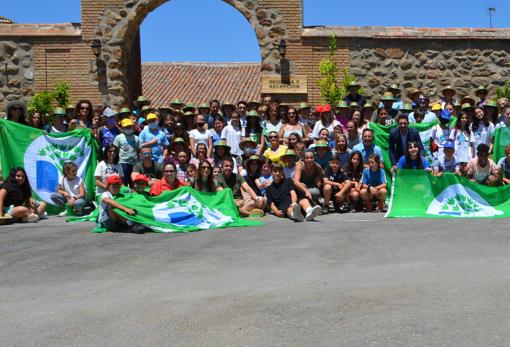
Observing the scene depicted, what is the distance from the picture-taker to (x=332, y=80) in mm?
19125

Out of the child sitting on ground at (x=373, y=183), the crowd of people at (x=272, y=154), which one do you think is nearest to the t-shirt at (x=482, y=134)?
the crowd of people at (x=272, y=154)

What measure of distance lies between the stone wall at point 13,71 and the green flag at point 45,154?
6.14 meters

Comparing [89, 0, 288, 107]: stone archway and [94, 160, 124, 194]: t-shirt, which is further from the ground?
[89, 0, 288, 107]: stone archway

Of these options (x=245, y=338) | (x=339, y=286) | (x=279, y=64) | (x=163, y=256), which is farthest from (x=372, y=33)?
(x=245, y=338)

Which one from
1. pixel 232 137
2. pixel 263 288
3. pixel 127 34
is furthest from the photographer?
pixel 127 34

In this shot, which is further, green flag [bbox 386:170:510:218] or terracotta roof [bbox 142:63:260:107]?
terracotta roof [bbox 142:63:260:107]

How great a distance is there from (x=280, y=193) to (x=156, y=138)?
2.97 meters

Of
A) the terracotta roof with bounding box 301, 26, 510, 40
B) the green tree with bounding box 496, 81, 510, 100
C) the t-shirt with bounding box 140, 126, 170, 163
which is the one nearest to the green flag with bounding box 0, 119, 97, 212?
the t-shirt with bounding box 140, 126, 170, 163

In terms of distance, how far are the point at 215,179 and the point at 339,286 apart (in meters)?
6.31

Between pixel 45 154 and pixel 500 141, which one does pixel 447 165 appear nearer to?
pixel 500 141

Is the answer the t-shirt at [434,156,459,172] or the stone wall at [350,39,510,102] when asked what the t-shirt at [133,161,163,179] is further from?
the stone wall at [350,39,510,102]

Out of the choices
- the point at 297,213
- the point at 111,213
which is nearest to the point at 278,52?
the point at 297,213

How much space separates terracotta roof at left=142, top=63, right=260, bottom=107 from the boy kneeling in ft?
101

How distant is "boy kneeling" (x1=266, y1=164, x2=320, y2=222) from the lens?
40.1 feet
